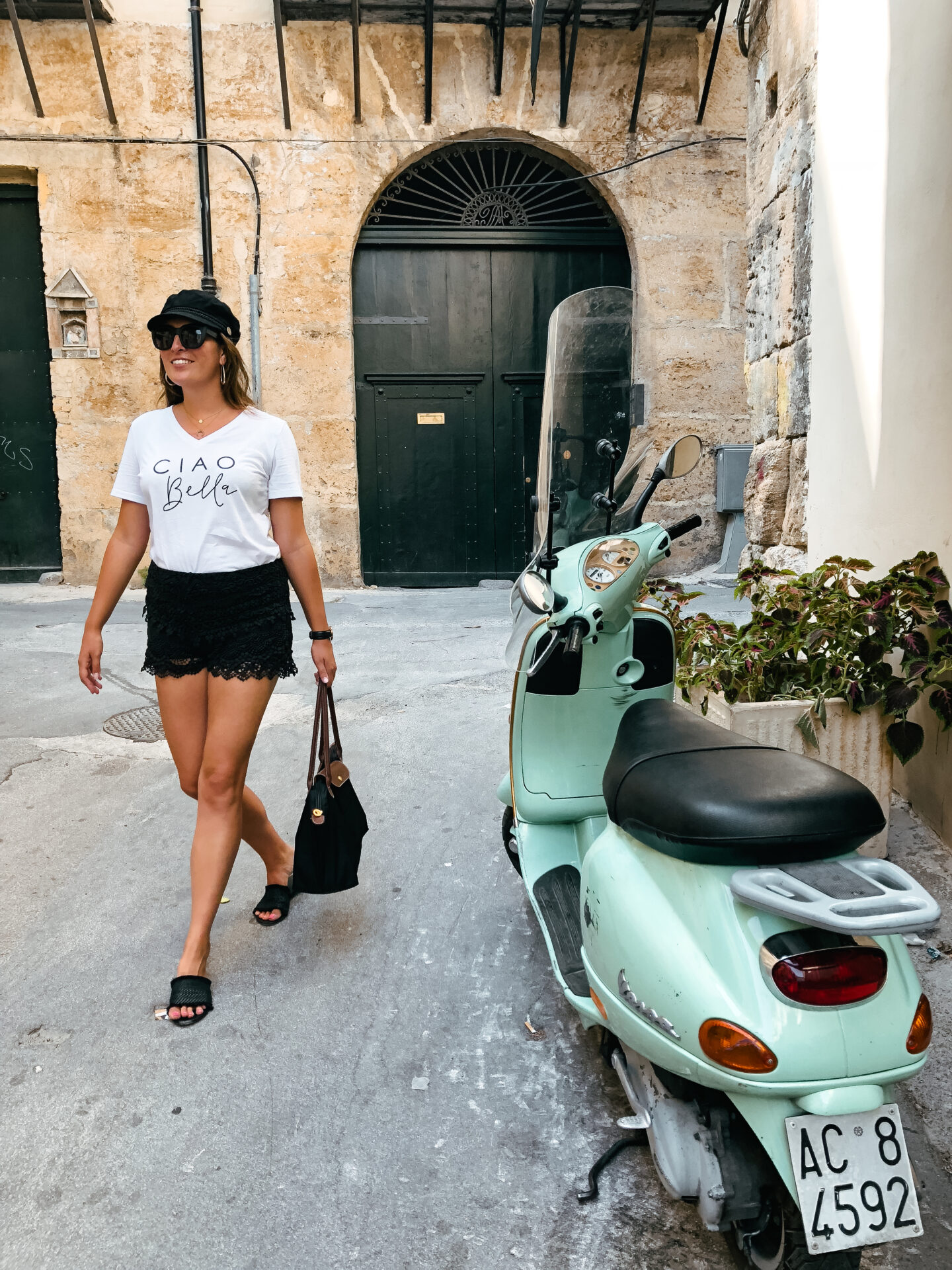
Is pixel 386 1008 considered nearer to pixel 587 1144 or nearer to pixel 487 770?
pixel 587 1144

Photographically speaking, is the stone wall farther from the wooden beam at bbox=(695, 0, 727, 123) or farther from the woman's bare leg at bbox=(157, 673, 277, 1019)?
the wooden beam at bbox=(695, 0, 727, 123)

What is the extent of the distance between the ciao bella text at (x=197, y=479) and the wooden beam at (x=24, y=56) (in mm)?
8070

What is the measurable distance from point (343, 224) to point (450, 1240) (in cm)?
896

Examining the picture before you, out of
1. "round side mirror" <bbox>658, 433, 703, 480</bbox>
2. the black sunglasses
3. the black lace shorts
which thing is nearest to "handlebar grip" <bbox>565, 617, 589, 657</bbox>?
"round side mirror" <bbox>658, 433, 703, 480</bbox>

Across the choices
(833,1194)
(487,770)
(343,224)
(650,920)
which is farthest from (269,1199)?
(343,224)

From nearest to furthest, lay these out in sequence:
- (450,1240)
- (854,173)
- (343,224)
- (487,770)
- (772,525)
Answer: (450,1240)
(854,173)
(487,770)
(772,525)
(343,224)

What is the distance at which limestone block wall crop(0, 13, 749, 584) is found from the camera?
29.8ft

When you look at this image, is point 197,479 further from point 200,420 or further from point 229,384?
point 229,384

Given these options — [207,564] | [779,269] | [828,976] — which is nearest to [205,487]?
[207,564]

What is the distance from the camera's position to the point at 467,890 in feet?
11.2

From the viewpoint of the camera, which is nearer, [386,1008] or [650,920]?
[650,920]

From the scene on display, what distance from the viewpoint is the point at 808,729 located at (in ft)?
10.7

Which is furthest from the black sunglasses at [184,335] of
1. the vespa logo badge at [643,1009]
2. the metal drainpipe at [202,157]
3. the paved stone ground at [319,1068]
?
the metal drainpipe at [202,157]

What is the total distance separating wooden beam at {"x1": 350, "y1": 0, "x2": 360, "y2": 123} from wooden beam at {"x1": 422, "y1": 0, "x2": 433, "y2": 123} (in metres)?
0.59
